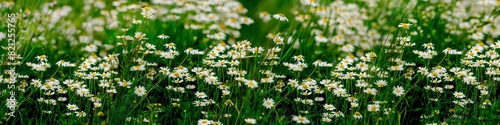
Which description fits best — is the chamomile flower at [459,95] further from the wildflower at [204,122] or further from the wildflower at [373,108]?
the wildflower at [204,122]

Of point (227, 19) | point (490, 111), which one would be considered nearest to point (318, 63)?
point (490, 111)

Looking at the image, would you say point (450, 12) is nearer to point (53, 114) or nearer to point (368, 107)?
point (368, 107)

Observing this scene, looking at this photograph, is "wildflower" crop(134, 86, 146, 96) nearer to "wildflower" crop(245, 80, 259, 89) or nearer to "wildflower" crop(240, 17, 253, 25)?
"wildflower" crop(245, 80, 259, 89)

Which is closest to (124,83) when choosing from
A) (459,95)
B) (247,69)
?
(247,69)

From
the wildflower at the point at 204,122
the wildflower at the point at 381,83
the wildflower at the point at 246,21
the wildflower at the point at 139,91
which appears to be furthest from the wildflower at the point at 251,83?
the wildflower at the point at 246,21

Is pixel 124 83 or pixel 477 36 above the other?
pixel 477 36

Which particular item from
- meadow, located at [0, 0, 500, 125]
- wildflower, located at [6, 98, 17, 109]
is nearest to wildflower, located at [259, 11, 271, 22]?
meadow, located at [0, 0, 500, 125]

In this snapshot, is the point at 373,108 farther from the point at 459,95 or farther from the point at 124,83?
the point at 124,83

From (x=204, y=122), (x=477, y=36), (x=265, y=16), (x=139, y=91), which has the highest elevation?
(x=265, y=16)
